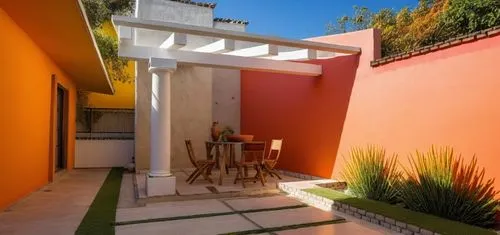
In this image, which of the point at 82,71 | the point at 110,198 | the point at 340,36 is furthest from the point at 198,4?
the point at 110,198

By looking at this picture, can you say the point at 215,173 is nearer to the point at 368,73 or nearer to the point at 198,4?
the point at 368,73

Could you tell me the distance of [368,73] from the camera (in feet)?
24.7

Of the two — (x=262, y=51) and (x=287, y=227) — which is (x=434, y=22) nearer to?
(x=262, y=51)

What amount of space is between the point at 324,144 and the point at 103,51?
8721 millimetres

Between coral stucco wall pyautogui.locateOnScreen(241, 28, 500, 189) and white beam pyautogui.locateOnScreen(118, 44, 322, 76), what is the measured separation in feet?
2.20

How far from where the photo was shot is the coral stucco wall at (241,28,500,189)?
5176 millimetres

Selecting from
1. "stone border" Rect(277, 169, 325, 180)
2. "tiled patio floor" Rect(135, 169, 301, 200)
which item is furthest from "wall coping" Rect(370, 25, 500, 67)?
"tiled patio floor" Rect(135, 169, 301, 200)

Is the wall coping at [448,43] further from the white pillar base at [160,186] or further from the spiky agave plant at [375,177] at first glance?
the white pillar base at [160,186]

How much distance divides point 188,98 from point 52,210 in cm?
571

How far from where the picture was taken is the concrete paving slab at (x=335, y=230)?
4617 mm

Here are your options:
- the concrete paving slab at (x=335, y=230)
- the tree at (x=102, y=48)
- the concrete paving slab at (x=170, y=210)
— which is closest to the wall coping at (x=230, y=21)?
the tree at (x=102, y=48)

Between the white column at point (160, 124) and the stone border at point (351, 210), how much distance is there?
2.36 m

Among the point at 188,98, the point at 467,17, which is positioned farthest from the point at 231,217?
the point at 467,17

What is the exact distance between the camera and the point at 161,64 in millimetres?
6852
